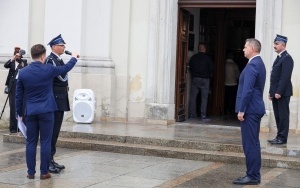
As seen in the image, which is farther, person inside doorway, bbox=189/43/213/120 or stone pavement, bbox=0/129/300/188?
person inside doorway, bbox=189/43/213/120

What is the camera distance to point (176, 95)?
581 inches

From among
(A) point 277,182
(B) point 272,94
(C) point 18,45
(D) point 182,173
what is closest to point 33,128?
(D) point 182,173

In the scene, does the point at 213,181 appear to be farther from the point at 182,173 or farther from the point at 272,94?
the point at 272,94

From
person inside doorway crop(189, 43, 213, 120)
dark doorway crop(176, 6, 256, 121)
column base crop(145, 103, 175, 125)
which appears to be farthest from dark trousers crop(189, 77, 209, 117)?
dark doorway crop(176, 6, 256, 121)

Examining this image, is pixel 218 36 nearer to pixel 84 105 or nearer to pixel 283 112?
pixel 84 105

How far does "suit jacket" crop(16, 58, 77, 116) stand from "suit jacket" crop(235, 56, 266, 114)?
250 cm

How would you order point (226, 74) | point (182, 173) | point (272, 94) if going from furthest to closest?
1. point (226, 74)
2. point (272, 94)
3. point (182, 173)

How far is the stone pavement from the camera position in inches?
333

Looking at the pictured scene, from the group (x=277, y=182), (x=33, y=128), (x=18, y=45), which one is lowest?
(x=277, y=182)

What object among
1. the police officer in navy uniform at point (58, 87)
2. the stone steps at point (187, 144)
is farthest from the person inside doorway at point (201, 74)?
the police officer in navy uniform at point (58, 87)

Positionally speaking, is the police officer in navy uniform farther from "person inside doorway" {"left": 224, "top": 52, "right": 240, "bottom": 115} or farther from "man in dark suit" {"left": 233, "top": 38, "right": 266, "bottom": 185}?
"person inside doorway" {"left": 224, "top": 52, "right": 240, "bottom": 115}

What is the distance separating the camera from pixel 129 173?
9.25 metres

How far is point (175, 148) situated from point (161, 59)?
3460mm

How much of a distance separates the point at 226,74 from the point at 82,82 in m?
4.42
